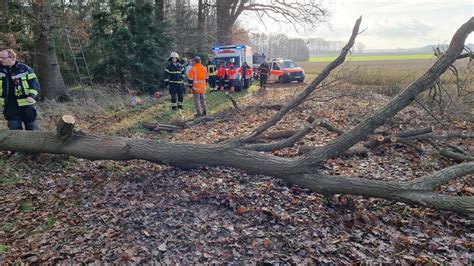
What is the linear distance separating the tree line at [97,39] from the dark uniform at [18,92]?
182 inches

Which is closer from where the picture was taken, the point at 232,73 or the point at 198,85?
the point at 198,85

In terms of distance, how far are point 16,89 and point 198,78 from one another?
203 inches

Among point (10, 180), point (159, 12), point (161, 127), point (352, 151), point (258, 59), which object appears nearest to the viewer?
point (10, 180)

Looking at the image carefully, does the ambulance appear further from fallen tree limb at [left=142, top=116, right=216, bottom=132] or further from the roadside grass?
the roadside grass

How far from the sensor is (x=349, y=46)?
525 centimetres

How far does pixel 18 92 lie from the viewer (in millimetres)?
5953

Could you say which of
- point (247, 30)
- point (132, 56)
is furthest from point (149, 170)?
point (247, 30)

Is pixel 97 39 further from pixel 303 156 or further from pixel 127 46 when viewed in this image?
pixel 303 156

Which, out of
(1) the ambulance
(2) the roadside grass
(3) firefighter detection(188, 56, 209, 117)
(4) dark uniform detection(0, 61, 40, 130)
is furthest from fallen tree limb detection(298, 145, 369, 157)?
(1) the ambulance

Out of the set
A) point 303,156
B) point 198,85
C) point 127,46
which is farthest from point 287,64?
point 303,156

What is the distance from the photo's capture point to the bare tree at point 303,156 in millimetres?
4203

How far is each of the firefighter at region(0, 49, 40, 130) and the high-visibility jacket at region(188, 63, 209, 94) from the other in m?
4.75

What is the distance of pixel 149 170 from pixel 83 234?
1952 mm

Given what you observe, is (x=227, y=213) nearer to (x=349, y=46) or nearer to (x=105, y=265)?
(x=105, y=265)
